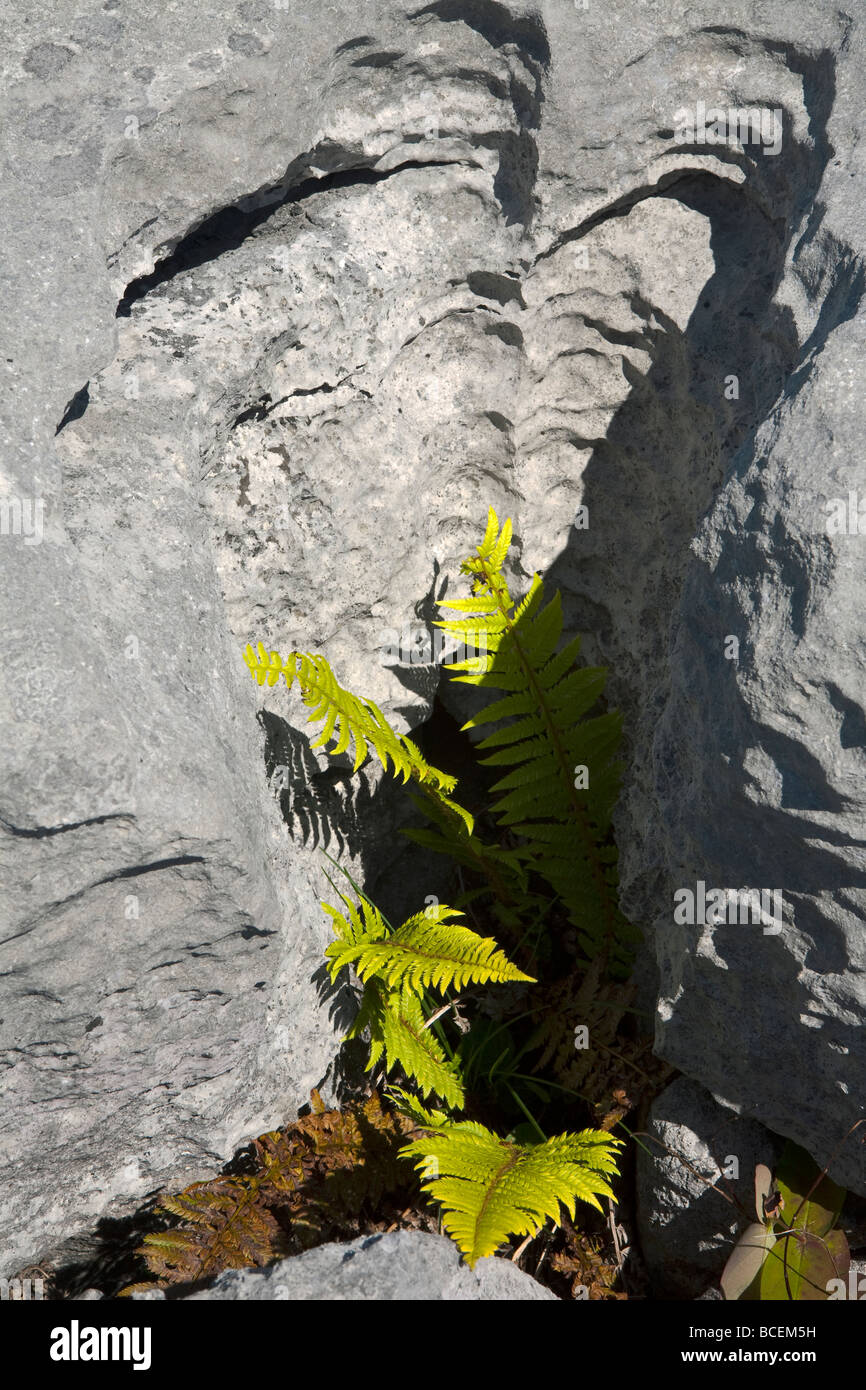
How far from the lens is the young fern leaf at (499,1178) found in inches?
101

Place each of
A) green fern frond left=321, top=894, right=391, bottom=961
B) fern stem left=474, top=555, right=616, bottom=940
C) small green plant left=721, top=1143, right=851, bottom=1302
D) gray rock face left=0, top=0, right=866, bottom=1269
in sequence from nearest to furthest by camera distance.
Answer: gray rock face left=0, top=0, right=866, bottom=1269 < small green plant left=721, top=1143, right=851, bottom=1302 < green fern frond left=321, top=894, right=391, bottom=961 < fern stem left=474, top=555, right=616, bottom=940

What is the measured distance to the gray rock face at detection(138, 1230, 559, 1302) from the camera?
2553 mm

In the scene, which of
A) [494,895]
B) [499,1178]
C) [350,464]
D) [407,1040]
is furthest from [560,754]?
[499,1178]

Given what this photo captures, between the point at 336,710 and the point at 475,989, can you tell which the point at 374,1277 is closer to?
the point at 475,989

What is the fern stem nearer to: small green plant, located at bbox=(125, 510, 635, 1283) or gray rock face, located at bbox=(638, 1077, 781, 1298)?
small green plant, located at bbox=(125, 510, 635, 1283)

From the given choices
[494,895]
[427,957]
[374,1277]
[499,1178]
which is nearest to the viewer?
[374,1277]

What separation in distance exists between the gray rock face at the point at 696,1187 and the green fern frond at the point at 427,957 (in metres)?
0.74

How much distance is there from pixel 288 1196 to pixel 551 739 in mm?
1715

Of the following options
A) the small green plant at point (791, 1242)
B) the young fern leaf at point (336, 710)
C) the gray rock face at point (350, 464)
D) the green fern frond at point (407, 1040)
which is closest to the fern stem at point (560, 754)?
the gray rock face at point (350, 464)

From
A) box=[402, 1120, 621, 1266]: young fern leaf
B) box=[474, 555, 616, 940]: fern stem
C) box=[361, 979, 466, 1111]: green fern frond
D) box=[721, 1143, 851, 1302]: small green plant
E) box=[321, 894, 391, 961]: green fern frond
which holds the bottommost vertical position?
box=[721, 1143, 851, 1302]: small green plant

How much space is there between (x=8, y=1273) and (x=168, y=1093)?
735 millimetres

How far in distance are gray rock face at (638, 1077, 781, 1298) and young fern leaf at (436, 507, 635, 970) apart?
612mm

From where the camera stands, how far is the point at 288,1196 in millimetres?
3148

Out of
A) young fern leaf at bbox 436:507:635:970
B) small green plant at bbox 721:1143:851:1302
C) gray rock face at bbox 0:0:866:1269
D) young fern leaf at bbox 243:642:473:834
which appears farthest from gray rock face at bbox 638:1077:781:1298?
young fern leaf at bbox 243:642:473:834
